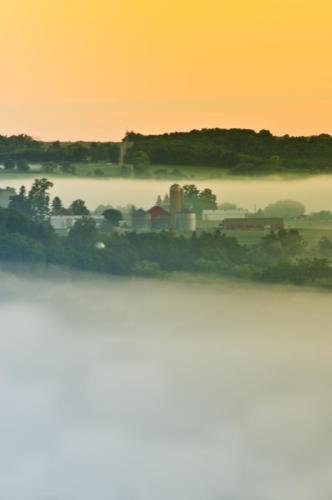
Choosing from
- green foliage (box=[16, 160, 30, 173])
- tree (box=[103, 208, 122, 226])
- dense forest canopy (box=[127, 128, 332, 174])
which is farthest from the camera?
green foliage (box=[16, 160, 30, 173])

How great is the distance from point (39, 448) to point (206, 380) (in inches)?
26.2

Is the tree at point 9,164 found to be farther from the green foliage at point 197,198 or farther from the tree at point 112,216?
the green foliage at point 197,198

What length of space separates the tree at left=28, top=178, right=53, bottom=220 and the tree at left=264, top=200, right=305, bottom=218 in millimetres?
833

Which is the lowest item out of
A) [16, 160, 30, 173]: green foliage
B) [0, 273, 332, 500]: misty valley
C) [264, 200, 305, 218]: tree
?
[0, 273, 332, 500]: misty valley

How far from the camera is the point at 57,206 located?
11.7 ft

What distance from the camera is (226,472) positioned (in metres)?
3.27

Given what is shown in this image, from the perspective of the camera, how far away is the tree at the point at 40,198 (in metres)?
3.57

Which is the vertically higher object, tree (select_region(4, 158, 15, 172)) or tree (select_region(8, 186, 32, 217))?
tree (select_region(4, 158, 15, 172))

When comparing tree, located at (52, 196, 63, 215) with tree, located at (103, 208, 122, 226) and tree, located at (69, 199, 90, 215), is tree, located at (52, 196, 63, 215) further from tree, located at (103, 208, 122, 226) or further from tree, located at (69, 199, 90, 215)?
tree, located at (103, 208, 122, 226)

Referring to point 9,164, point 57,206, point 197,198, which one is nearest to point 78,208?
point 57,206

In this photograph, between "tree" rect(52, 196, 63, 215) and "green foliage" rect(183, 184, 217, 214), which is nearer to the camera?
"green foliage" rect(183, 184, 217, 214)

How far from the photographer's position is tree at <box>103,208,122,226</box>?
3.49 metres

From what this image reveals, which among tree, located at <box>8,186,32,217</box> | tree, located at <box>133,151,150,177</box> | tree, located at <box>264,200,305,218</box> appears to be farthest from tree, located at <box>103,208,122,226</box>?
tree, located at <box>264,200,305,218</box>

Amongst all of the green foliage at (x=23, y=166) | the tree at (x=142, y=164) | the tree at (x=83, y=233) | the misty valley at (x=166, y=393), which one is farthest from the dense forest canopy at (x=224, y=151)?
the misty valley at (x=166, y=393)
